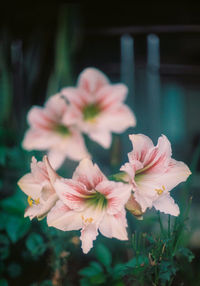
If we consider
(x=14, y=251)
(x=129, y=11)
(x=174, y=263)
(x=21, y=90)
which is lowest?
(x=14, y=251)

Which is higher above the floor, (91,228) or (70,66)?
(70,66)

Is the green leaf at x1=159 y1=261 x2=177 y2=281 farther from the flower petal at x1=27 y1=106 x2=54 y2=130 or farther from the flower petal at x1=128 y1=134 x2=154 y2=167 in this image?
the flower petal at x1=27 y1=106 x2=54 y2=130

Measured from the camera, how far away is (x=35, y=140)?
0.84 meters

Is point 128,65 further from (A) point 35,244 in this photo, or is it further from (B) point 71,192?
(B) point 71,192

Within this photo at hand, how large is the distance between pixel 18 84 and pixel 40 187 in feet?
2.13

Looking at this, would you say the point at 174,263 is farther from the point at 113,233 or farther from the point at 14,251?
the point at 14,251

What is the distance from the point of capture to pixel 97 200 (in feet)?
1.71

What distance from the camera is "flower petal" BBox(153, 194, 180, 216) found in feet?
1.57

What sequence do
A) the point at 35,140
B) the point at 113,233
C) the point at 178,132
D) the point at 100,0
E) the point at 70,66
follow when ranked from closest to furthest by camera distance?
1. the point at 113,233
2. the point at 35,140
3. the point at 70,66
4. the point at 100,0
5. the point at 178,132

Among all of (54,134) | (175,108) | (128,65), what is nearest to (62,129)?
(54,134)

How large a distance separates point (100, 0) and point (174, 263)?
3.72 ft

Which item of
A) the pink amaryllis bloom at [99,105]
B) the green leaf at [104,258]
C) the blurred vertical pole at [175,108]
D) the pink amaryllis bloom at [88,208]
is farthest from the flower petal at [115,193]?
the blurred vertical pole at [175,108]

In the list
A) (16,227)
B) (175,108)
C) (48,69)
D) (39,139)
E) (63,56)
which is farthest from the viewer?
(175,108)

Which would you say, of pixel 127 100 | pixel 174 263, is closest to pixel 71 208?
pixel 174 263
